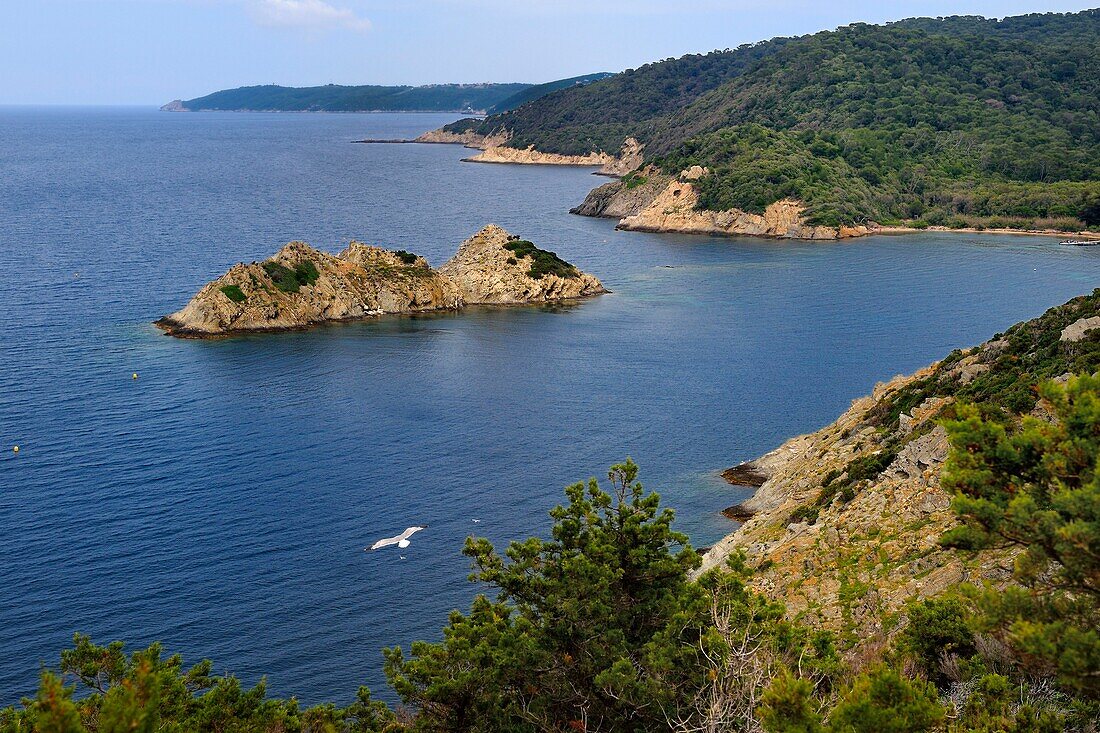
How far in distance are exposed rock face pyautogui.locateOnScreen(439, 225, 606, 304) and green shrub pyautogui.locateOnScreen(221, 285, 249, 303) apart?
23.8m

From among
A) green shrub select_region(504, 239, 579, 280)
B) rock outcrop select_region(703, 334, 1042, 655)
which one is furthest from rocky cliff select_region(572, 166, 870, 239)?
rock outcrop select_region(703, 334, 1042, 655)

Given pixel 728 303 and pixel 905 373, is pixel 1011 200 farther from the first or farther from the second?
pixel 905 373

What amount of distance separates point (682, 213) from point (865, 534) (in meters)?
139

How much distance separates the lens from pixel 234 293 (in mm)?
88125

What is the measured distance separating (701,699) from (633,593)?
4.57 metres

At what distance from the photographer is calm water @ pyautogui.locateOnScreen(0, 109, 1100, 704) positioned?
1523 inches

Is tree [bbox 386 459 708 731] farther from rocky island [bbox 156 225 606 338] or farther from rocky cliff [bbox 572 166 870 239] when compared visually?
rocky cliff [bbox 572 166 870 239]

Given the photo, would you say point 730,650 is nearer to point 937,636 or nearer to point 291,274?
point 937,636

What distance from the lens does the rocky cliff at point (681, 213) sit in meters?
157

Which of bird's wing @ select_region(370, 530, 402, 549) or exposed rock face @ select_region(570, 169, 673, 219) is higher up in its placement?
exposed rock face @ select_region(570, 169, 673, 219)

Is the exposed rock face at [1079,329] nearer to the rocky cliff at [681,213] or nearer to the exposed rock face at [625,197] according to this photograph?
the rocky cliff at [681,213]

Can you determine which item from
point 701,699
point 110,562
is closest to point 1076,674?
point 701,699

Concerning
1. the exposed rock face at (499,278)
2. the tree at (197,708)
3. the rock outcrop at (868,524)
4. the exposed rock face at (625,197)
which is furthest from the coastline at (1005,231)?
the tree at (197,708)

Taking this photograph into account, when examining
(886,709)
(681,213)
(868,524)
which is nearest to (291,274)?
(868,524)
